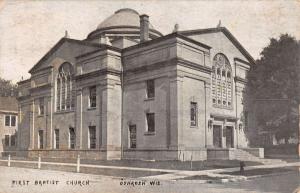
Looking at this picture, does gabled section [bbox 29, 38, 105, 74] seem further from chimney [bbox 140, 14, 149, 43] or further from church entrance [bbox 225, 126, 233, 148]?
church entrance [bbox 225, 126, 233, 148]

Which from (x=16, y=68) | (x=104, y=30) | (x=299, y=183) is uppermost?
(x=104, y=30)

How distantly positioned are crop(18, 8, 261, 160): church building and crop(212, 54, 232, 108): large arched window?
6 cm

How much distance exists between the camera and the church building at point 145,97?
2069cm

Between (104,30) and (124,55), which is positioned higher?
(104,30)

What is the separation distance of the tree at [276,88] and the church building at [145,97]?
1.01 m

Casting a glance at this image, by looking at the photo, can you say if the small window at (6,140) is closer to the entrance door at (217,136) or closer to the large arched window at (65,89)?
the large arched window at (65,89)

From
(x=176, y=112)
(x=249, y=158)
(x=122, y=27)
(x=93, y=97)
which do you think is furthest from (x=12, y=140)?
(x=249, y=158)

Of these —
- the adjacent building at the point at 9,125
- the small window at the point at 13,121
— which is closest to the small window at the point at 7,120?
the adjacent building at the point at 9,125

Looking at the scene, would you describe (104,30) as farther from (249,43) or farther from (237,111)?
(249,43)

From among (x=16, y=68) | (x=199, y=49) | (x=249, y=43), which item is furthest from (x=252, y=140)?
(x=16, y=68)

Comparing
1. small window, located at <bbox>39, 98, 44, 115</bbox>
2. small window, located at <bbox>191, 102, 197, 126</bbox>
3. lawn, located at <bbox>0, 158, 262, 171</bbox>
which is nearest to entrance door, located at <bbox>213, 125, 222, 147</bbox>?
small window, located at <bbox>191, 102, 197, 126</bbox>

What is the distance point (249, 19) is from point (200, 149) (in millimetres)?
8912

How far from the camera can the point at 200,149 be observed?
21.2 meters

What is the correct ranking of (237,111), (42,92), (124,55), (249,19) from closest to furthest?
(249,19)
(124,55)
(237,111)
(42,92)
